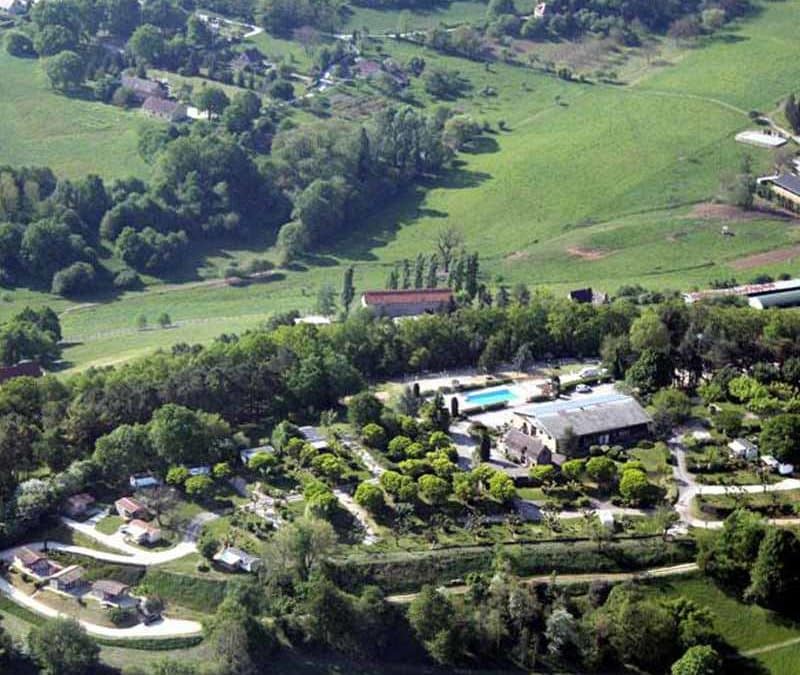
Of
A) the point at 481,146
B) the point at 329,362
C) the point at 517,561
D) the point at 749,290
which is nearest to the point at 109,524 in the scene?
the point at 329,362

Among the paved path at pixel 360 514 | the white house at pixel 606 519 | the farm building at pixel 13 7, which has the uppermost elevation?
the farm building at pixel 13 7

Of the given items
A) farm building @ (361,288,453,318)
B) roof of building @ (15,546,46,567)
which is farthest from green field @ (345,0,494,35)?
roof of building @ (15,546,46,567)

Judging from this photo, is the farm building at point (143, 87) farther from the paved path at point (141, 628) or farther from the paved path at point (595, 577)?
the paved path at point (595, 577)

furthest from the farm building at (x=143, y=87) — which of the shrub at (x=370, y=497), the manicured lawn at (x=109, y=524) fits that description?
the shrub at (x=370, y=497)

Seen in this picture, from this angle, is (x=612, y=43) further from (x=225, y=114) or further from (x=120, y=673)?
(x=120, y=673)

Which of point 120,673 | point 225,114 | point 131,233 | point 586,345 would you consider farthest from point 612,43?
point 120,673

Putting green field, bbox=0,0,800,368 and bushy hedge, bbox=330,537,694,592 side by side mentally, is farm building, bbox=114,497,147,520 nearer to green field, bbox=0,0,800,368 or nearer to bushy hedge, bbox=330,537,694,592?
bushy hedge, bbox=330,537,694,592
